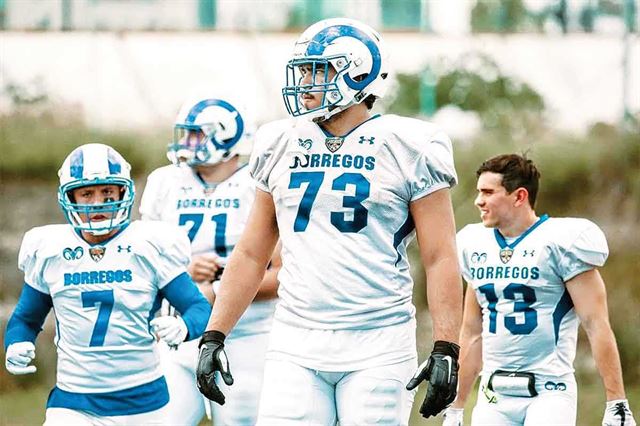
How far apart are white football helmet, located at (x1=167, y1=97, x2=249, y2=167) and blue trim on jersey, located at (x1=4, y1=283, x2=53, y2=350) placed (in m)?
1.21

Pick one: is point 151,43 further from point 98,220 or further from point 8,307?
point 98,220

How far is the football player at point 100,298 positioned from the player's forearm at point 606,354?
5.30ft

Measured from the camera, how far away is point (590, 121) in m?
14.1

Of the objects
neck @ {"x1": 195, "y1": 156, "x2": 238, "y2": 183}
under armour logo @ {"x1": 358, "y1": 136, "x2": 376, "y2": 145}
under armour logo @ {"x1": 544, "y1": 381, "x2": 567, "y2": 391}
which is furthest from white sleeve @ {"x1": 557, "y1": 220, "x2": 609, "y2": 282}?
under armour logo @ {"x1": 358, "y1": 136, "x2": 376, "y2": 145}

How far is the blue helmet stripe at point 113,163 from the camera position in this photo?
231 inches

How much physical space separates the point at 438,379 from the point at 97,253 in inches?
69.0

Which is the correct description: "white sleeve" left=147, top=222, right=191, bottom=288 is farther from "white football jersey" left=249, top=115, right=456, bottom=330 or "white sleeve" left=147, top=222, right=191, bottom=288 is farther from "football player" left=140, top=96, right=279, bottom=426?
"white football jersey" left=249, top=115, right=456, bottom=330

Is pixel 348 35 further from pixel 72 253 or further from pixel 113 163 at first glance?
pixel 72 253

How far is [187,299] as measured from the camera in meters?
5.79

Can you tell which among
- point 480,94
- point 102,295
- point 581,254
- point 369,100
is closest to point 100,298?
point 102,295

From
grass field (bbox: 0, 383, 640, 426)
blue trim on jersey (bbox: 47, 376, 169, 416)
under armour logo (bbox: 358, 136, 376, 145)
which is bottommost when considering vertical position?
grass field (bbox: 0, 383, 640, 426)

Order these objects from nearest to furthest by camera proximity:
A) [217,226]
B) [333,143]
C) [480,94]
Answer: [333,143], [217,226], [480,94]

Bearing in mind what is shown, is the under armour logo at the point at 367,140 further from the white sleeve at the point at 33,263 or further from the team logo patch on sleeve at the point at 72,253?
the white sleeve at the point at 33,263

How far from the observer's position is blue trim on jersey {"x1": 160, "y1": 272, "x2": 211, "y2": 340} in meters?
5.72
